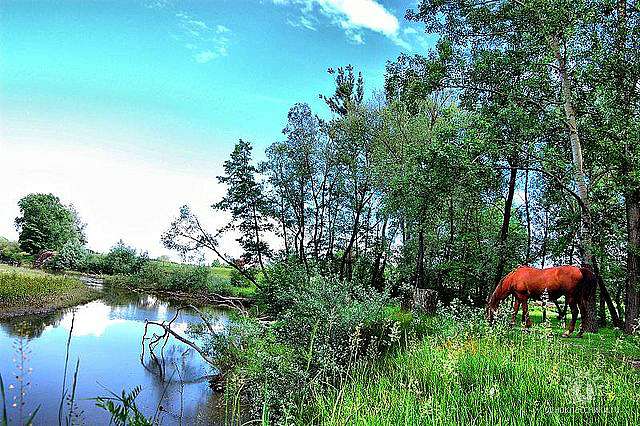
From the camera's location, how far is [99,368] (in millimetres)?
10594

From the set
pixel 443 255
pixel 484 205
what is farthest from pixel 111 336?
pixel 443 255

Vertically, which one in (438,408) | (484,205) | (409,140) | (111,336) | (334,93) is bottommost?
(111,336)

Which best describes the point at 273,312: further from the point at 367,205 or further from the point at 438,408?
the point at 438,408

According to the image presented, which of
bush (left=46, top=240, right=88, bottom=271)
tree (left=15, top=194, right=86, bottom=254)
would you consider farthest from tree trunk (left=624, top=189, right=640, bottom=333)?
tree (left=15, top=194, right=86, bottom=254)

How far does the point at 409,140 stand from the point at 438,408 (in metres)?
16.9

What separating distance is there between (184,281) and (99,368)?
1725cm

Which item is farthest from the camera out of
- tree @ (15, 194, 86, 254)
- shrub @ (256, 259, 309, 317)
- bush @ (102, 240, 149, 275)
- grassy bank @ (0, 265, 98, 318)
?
tree @ (15, 194, 86, 254)

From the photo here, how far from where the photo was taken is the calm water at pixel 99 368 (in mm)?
7977

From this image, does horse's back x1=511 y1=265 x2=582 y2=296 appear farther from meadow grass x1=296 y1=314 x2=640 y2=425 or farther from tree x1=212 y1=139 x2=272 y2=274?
tree x1=212 y1=139 x2=272 y2=274

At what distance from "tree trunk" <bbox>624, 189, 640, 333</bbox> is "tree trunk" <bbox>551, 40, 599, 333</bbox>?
73 centimetres

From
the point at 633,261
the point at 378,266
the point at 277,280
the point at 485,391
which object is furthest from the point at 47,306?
the point at 633,261

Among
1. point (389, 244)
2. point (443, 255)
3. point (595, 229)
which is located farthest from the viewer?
point (389, 244)

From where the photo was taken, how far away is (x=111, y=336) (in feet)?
46.6

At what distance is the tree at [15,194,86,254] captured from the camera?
45375mm
